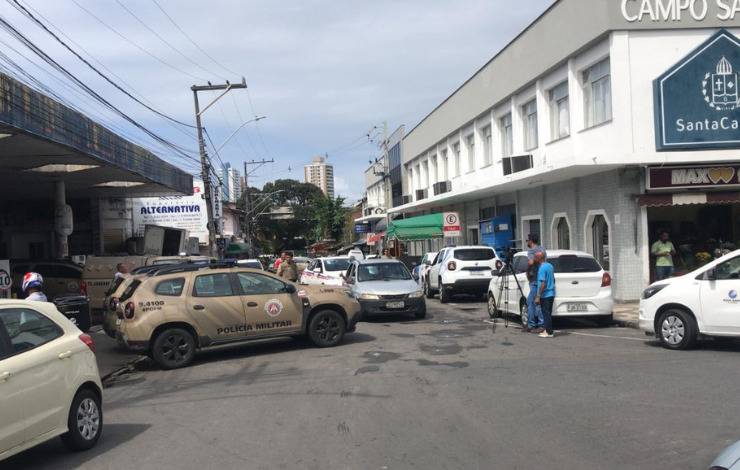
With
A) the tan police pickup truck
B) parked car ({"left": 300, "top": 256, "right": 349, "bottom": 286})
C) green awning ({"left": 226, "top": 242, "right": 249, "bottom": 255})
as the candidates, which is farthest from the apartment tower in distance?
the tan police pickup truck

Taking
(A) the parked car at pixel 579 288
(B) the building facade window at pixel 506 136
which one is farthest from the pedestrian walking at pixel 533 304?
(B) the building facade window at pixel 506 136

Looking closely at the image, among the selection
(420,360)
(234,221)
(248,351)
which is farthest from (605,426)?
(234,221)

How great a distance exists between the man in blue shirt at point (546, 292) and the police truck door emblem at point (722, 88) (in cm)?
814

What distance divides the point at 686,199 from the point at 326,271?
11.8 m

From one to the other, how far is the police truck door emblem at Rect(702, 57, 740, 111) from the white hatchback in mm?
16521

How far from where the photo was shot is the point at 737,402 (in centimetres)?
725

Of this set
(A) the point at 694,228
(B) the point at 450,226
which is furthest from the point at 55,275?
(A) the point at 694,228

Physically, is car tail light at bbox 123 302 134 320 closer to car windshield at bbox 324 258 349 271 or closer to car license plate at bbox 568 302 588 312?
car license plate at bbox 568 302 588 312

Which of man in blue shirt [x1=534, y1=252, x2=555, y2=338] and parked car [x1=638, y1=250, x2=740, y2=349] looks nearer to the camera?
parked car [x1=638, y1=250, x2=740, y2=349]

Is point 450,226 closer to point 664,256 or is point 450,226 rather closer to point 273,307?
point 664,256

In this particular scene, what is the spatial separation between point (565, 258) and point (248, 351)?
22.0 ft

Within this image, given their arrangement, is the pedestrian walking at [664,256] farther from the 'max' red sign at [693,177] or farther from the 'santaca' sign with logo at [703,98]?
the 'santaca' sign with logo at [703,98]

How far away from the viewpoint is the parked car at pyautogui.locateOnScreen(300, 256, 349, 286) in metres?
22.9

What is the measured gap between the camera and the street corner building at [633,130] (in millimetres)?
17375
